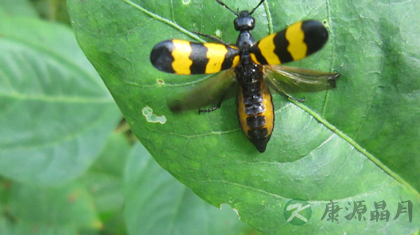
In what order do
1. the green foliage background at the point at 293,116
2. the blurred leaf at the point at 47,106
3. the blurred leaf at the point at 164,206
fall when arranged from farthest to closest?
the blurred leaf at the point at 47,106 → the blurred leaf at the point at 164,206 → the green foliage background at the point at 293,116

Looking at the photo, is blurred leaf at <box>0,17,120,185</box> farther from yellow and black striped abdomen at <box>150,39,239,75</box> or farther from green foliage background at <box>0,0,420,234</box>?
yellow and black striped abdomen at <box>150,39,239,75</box>

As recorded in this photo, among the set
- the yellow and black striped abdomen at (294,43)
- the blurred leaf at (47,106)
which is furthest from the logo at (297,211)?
the blurred leaf at (47,106)

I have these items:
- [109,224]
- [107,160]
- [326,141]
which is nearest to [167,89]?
[326,141]

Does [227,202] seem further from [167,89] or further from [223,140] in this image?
[167,89]

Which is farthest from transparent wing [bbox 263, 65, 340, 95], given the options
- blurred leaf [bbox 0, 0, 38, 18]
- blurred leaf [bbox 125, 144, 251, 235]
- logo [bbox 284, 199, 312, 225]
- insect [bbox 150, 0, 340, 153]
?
blurred leaf [bbox 0, 0, 38, 18]

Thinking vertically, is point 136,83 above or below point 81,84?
below

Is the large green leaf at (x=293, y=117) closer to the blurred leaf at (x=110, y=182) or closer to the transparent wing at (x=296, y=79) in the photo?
the transparent wing at (x=296, y=79)
